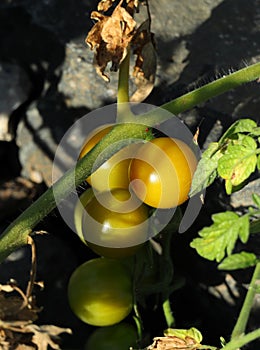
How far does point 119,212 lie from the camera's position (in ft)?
4.91

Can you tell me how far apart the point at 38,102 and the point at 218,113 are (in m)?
0.59

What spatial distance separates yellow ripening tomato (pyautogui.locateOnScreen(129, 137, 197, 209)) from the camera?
1.41m

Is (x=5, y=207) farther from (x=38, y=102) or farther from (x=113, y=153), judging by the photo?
(x=113, y=153)

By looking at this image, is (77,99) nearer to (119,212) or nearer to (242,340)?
(119,212)

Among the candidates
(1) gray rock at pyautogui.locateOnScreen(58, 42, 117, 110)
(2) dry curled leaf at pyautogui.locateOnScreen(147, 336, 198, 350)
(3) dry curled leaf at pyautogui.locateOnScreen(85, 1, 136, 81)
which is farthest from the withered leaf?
(2) dry curled leaf at pyautogui.locateOnScreen(147, 336, 198, 350)

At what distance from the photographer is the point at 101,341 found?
1650 mm

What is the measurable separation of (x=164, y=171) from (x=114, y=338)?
47cm

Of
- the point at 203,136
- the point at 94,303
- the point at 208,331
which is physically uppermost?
the point at 203,136

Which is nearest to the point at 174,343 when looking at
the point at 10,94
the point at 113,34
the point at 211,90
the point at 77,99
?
the point at 211,90

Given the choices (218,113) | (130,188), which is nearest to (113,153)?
(130,188)

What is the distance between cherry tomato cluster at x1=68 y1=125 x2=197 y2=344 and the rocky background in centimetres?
23

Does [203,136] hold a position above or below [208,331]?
above

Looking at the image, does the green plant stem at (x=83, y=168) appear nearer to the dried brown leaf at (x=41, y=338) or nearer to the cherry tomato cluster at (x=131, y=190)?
the cherry tomato cluster at (x=131, y=190)

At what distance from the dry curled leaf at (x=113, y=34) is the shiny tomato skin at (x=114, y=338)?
650 millimetres
